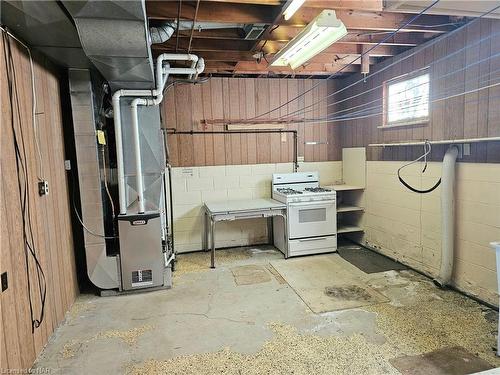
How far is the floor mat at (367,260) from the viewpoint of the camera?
388 cm

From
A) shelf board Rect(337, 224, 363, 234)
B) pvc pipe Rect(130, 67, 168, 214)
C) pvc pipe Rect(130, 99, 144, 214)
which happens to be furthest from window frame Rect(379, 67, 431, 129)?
pvc pipe Rect(130, 99, 144, 214)

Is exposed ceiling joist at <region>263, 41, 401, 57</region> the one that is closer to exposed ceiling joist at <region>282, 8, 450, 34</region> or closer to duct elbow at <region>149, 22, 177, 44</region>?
exposed ceiling joist at <region>282, 8, 450, 34</region>

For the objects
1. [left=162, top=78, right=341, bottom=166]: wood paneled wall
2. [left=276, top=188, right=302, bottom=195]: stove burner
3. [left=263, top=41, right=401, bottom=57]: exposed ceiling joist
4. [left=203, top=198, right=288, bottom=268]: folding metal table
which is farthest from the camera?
[left=162, top=78, right=341, bottom=166]: wood paneled wall

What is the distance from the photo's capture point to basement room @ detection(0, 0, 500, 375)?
2.19 meters

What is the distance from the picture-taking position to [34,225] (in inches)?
93.6

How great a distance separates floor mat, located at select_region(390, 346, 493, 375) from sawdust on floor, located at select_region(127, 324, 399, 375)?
96mm

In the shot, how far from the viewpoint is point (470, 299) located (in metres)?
2.98

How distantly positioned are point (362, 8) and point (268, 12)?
73 centimetres

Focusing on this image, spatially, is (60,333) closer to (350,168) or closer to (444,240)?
(444,240)

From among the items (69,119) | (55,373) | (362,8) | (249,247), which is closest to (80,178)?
(69,119)

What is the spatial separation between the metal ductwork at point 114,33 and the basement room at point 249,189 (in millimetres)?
15

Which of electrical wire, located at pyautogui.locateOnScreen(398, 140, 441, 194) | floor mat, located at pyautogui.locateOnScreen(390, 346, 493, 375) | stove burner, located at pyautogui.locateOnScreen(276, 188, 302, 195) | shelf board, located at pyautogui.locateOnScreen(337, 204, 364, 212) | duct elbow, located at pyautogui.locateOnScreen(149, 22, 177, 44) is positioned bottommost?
floor mat, located at pyautogui.locateOnScreen(390, 346, 493, 375)

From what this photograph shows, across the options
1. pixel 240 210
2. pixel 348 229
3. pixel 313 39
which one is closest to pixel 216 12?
pixel 313 39

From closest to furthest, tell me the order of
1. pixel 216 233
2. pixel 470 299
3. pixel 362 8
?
1. pixel 362 8
2. pixel 470 299
3. pixel 216 233
